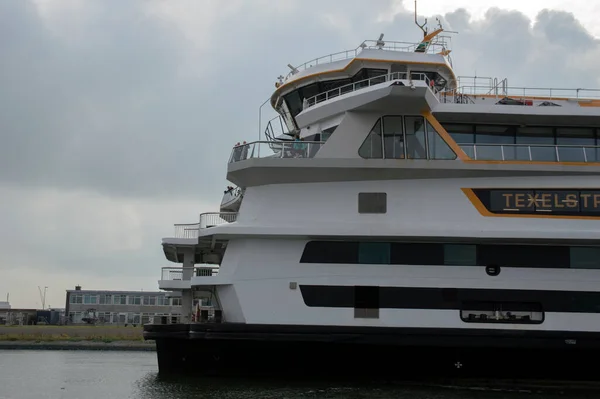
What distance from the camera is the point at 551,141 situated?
696 inches

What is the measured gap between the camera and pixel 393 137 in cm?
1666

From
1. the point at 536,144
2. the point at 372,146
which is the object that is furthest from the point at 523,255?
the point at 372,146

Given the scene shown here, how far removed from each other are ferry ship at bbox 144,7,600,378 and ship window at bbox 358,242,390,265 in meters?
0.02

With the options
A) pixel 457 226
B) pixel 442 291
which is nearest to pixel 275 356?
pixel 442 291

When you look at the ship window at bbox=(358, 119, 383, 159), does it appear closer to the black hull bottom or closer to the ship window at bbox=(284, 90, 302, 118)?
the ship window at bbox=(284, 90, 302, 118)

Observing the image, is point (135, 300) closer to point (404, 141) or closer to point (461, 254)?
point (404, 141)

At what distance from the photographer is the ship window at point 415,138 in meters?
16.5

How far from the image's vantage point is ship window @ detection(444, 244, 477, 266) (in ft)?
52.3

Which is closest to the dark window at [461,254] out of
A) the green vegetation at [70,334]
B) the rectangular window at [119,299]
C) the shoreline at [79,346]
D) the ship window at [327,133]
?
the ship window at [327,133]

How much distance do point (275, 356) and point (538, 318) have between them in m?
5.83

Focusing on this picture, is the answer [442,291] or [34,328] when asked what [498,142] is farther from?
[34,328]

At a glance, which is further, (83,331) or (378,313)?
(83,331)

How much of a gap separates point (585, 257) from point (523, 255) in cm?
139

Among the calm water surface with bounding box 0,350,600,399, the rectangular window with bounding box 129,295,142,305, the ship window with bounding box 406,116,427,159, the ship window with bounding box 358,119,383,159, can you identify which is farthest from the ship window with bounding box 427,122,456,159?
the rectangular window with bounding box 129,295,142,305
